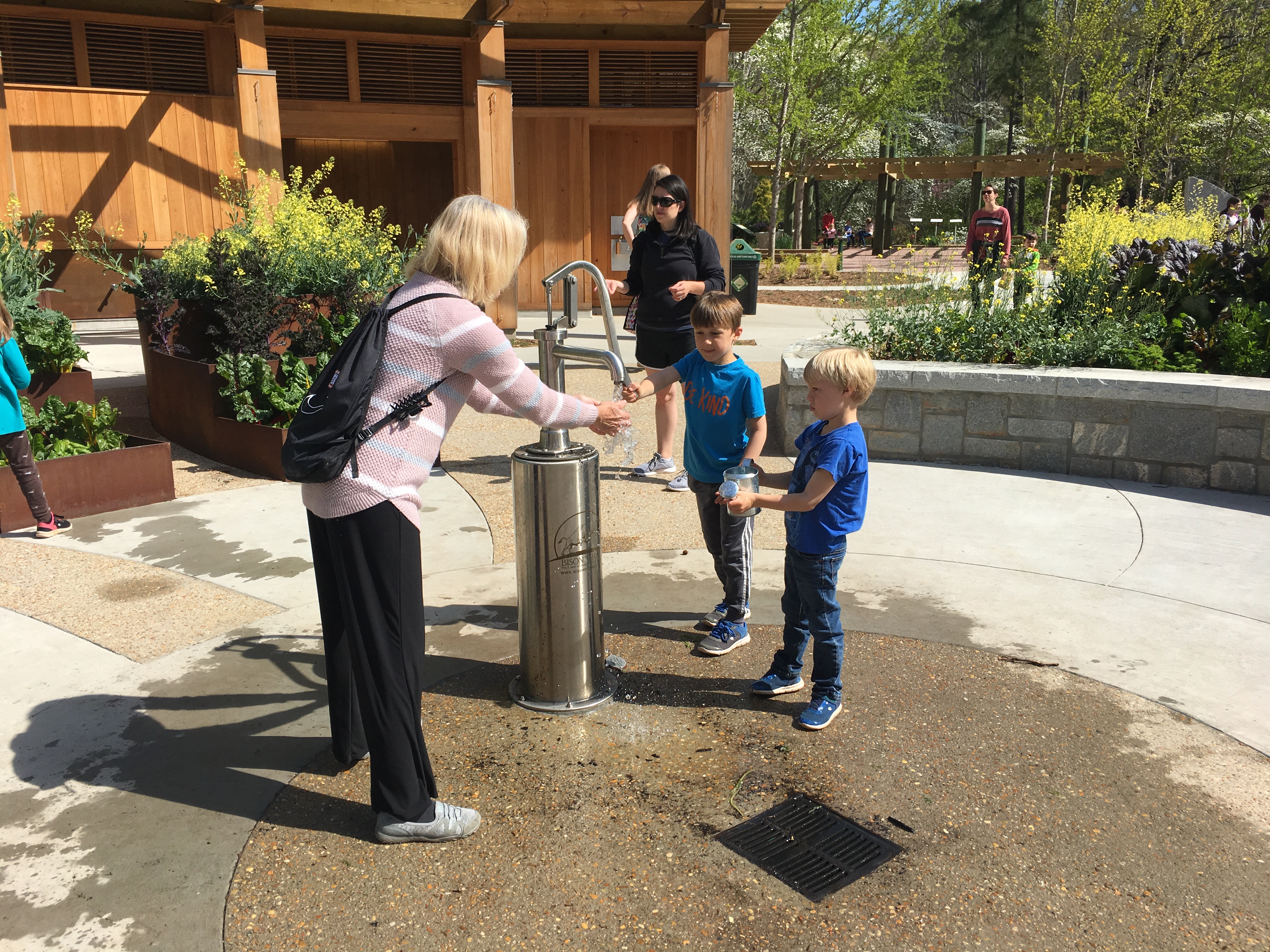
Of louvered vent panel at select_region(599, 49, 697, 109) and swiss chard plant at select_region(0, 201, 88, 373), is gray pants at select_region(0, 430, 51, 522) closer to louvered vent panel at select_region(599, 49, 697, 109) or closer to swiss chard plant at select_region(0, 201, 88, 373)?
swiss chard plant at select_region(0, 201, 88, 373)

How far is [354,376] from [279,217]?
5543mm

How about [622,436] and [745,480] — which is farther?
[622,436]

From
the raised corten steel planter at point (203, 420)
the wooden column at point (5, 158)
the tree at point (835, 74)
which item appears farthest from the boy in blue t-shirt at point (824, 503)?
the tree at point (835, 74)

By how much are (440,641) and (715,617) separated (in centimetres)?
112

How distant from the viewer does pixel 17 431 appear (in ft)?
16.1

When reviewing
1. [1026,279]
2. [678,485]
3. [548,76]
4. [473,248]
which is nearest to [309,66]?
[548,76]

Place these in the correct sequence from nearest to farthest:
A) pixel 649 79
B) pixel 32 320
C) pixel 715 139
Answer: pixel 32 320, pixel 715 139, pixel 649 79

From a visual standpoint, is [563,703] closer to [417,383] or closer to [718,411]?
[718,411]

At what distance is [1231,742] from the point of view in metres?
3.12

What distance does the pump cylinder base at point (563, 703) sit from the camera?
337 centimetres

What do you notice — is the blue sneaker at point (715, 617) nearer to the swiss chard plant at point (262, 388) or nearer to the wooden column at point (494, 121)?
the swiss chard plant at point (262, 388)

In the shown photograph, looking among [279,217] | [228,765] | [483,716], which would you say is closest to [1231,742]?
[483,716]

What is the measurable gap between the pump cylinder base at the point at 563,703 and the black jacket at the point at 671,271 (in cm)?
274

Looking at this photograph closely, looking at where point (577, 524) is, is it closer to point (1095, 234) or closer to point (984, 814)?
point (984, 814)
